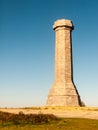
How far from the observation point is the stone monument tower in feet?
128

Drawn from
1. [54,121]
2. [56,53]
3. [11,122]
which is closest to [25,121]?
[11,122]

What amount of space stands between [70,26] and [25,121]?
32.1 metres

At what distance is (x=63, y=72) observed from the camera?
40812 millimetres

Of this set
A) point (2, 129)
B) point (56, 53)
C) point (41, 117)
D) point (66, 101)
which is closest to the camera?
point (2, 129)

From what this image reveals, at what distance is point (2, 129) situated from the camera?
35.5ft

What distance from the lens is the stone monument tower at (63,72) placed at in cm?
3909

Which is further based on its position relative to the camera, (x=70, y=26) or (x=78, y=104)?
(x=70, y=26)

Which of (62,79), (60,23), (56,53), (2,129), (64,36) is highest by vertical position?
(60,23)

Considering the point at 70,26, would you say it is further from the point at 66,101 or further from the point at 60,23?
the point at 66,101

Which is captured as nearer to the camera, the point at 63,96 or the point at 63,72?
the point at 63,96

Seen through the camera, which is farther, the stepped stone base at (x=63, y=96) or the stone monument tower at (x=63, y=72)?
the stone monument tower at (x=63, y=72)

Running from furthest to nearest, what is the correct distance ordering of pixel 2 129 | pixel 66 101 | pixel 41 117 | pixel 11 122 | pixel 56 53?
pixel 56 53 → pixel 66 101 → pixel 41 117 → pixel 11 122 → pixel 2 129

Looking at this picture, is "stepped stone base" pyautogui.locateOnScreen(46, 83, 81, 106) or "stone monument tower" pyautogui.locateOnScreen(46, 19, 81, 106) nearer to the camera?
"stepped stone base" pyautogui.locateOnScreen(46, 83, 81, 106)

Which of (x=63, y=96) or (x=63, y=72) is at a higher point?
(x=63, y=72)
